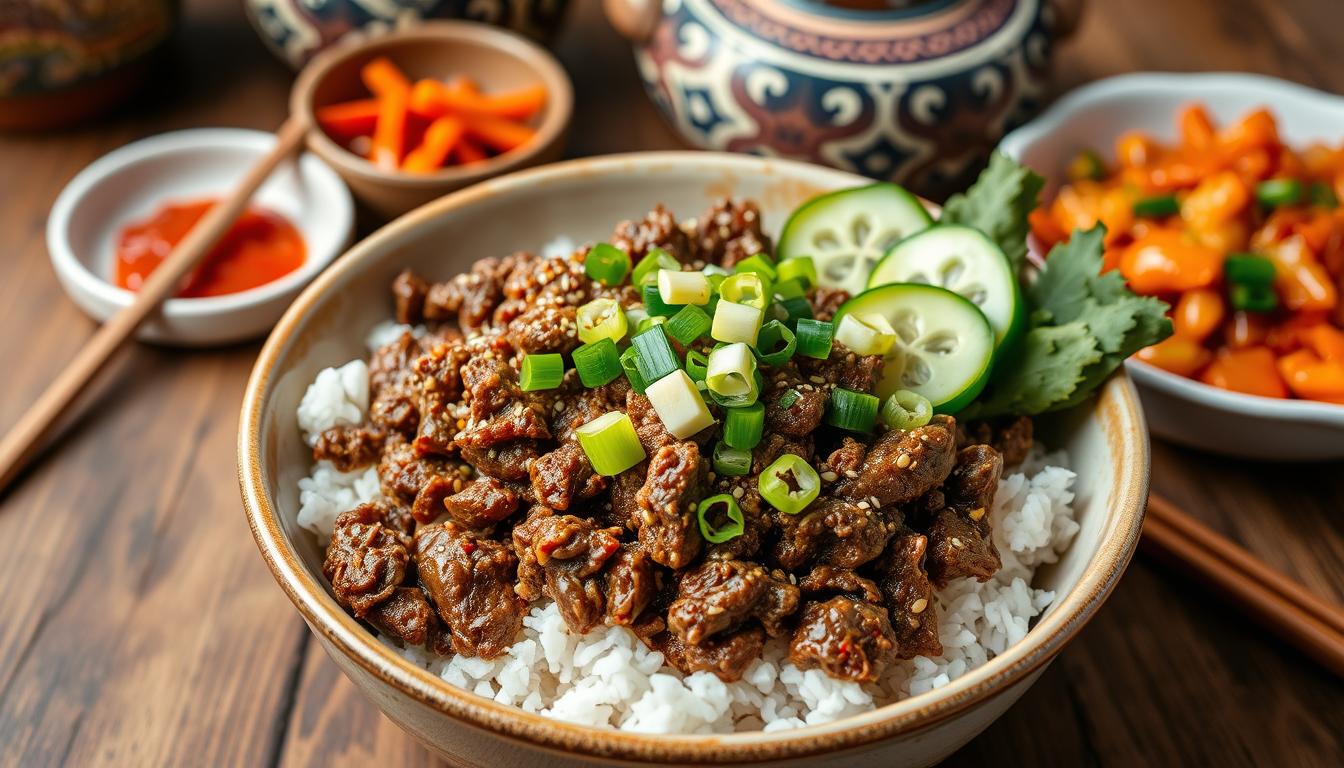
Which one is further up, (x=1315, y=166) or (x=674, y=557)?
(x=674, y=557)

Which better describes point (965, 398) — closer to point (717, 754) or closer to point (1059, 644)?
point (1059, 644)

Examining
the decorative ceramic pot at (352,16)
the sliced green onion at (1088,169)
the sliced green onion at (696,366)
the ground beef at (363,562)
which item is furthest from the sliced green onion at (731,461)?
the decorative ceramic pot at (352,16)

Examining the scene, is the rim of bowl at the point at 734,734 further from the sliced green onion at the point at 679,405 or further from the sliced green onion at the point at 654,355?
the sliced green onion at the point at 654,355

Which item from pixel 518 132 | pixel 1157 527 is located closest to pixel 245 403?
pixel 518 132

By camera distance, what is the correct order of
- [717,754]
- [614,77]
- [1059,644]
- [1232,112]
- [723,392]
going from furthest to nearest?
[614,77] < [1232,112] < [723,392] < [1059,644] < [717,754]

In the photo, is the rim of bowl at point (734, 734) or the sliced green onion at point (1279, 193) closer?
the rim of bowl at point (734, 734)

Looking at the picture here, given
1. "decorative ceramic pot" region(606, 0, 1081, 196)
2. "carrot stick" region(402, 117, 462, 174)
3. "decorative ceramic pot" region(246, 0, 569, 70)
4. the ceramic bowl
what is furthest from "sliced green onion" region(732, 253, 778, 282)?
"decorative ceramic pot" region(246, 0, 569, 70)
